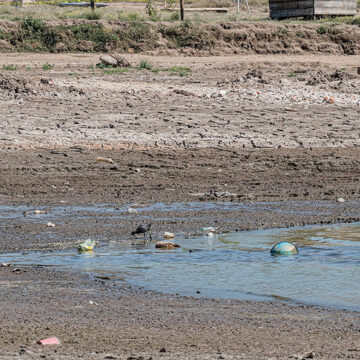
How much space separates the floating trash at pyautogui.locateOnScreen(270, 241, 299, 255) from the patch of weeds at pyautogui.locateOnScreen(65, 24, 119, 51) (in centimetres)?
1597

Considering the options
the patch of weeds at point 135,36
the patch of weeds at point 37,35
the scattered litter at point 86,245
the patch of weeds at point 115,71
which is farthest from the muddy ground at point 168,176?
the patch of weeds at point 135,36

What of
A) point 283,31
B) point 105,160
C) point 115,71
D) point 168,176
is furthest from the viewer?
point 283,31

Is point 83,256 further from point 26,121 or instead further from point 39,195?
point 26,121

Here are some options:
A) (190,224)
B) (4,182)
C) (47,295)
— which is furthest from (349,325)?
(4,182)

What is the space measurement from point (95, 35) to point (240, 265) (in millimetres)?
16895

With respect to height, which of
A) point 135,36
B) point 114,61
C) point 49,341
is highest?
point 135,36

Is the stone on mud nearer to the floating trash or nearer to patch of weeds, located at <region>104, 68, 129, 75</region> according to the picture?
patch of weeds, located at <region>104, 68, 129, 75</region>

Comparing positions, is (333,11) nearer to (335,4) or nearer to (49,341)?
(335,4)

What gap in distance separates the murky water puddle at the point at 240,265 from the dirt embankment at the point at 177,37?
15184 millimetres

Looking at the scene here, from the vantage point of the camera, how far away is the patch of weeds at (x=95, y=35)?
22420mm

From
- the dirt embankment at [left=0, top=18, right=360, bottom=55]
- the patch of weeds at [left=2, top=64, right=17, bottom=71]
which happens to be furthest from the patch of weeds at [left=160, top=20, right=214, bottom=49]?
the patch of weeds at [left=2, top=64, right=17, bottom=71]

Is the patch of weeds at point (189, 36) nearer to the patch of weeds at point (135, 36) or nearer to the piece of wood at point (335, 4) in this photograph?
the patch of weeds at point (135, 36)

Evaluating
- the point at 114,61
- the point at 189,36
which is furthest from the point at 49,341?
the point at 189,36

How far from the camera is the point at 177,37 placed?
2400 centimetres
